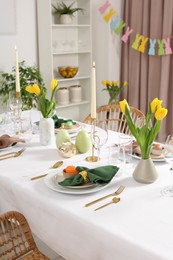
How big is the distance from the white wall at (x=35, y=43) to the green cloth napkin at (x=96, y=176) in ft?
9.13

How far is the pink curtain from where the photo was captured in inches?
165

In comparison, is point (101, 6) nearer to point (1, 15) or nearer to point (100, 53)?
point (100, 53)

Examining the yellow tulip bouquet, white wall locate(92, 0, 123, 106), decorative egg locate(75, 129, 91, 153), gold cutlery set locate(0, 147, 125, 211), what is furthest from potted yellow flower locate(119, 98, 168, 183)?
white wall locate(92, 0, 123, 106)

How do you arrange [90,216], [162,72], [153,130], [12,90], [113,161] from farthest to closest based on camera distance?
1. [162,72]
2. [12,90]
3. [113,161]
4. [153,130]
5. [90,216]

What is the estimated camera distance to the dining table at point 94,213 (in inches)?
47.7

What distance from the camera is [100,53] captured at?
4.79 meters

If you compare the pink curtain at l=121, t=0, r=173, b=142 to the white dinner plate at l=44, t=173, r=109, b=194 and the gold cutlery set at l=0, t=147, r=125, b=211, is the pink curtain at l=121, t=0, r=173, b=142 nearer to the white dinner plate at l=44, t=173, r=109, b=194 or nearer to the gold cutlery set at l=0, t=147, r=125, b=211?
the gold cutlery set at l=0, t=147, r=125, b=211

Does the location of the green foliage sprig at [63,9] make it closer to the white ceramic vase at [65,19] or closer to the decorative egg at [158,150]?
the white ceramic vase at [65,19]

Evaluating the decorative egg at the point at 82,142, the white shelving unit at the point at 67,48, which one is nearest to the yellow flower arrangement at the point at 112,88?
the white shelving unit at the point at 67,48

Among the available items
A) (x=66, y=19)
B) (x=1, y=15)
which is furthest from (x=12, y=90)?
(x=66, y=19)

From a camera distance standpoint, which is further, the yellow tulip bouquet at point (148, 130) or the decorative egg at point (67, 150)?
the decorative egg at point (67, 150)

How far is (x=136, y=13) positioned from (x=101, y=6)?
47 cm

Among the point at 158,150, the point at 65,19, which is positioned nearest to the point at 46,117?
the point at 158,150

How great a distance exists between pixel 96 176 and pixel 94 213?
217 mm
